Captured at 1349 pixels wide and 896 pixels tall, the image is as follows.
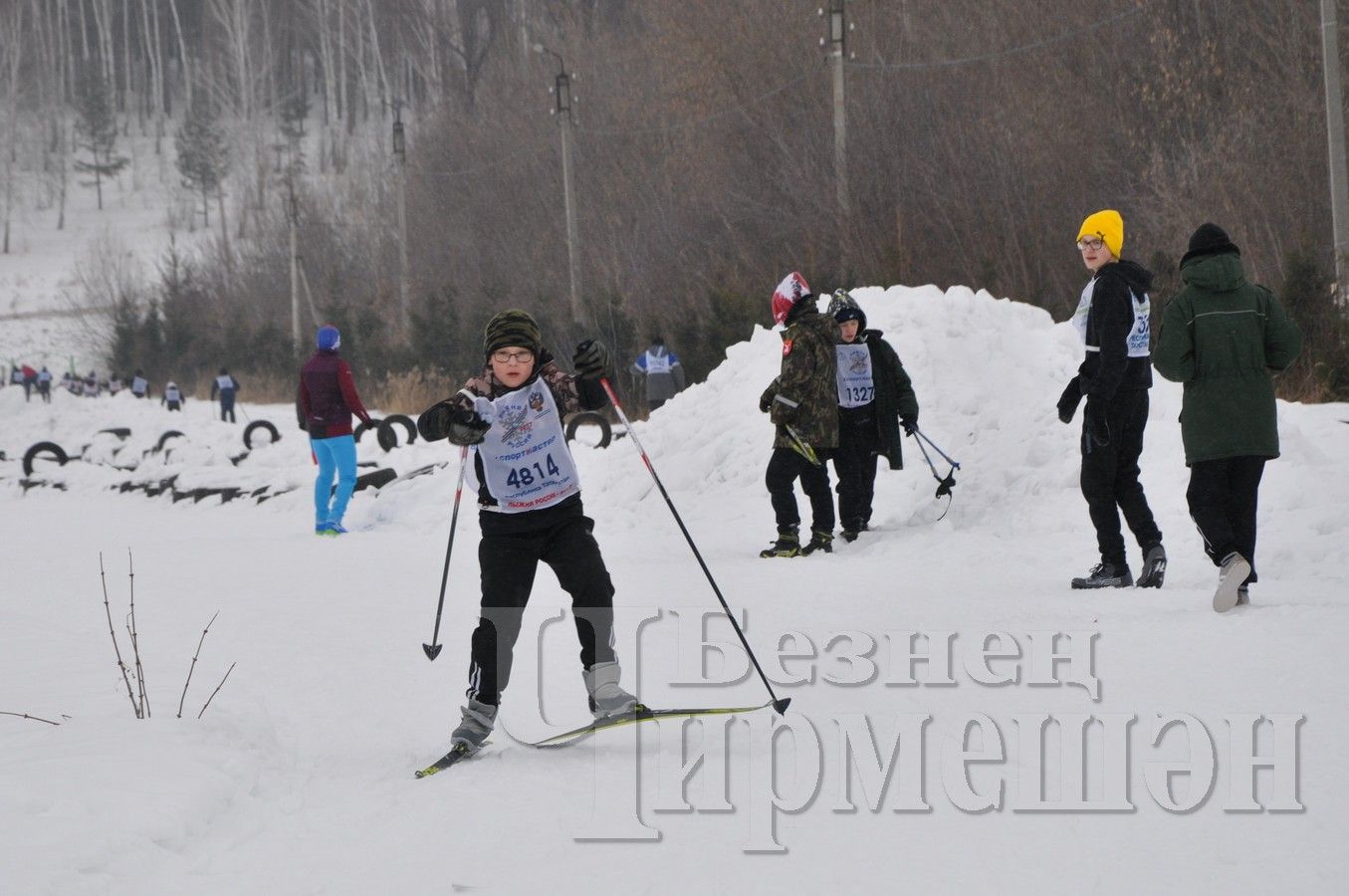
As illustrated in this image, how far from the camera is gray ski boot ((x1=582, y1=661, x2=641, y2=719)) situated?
5148 millimetres

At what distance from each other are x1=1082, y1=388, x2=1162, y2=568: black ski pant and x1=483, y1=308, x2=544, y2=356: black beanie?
3.55 metres

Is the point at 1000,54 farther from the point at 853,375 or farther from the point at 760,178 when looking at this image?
the point at 853,375

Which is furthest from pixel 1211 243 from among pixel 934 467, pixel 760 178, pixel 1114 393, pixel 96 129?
pixel 96 129

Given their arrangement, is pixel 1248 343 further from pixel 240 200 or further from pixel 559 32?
pixel 240 200

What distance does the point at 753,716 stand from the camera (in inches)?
211

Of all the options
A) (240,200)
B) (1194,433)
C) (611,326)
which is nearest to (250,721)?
(1194,433)

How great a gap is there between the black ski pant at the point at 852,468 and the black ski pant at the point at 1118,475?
120 inches

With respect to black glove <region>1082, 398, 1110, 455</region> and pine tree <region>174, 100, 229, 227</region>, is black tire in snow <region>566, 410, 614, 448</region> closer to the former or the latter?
black glove <region>1082, 398, 1110, 455</region>

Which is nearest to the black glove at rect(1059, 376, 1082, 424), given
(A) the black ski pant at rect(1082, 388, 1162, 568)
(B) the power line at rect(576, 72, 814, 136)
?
(A) the black ski pant at rect(1082, 388, 1162, 568)

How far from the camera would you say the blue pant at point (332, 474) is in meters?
13.3

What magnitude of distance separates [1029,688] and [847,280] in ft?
61.9

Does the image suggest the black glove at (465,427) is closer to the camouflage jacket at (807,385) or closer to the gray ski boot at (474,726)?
the gray ski boot at (474,726)

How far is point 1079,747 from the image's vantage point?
179 inches

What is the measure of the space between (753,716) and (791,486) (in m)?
5.07
